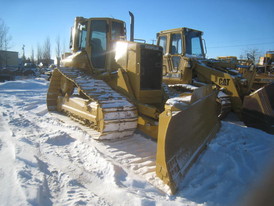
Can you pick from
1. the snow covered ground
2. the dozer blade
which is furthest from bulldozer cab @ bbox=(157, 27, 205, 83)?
the snow covered ground

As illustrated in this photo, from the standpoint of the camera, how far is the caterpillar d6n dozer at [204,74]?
19.7 ft

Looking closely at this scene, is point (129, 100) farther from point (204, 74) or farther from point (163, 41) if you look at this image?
point (163, 41)

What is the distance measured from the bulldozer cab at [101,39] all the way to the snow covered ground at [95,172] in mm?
1923

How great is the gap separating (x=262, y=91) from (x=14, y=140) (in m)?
5.96

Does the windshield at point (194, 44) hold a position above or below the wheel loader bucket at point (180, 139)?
above

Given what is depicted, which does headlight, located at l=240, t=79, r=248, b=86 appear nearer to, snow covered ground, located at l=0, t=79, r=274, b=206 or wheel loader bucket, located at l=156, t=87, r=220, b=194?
snow covered ground, located at l=0, t=79, r=274, b=206

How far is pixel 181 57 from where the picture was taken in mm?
8047

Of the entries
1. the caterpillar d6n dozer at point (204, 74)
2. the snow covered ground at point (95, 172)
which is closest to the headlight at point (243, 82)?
the caterpillar d6n dozer at point (204, 74)

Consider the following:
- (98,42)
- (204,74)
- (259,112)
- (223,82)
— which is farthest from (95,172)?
(204,74)

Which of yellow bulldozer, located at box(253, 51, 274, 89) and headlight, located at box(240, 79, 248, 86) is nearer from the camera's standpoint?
headlight, located at box(240, 79, 248, 86)

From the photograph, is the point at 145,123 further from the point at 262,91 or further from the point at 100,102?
the point at 262,91

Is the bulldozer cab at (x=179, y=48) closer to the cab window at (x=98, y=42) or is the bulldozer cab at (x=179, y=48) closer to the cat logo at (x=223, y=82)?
the cat logo at (x=223, y=82)

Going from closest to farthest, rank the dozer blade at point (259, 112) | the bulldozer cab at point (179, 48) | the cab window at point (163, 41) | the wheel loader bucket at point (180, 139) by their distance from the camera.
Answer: the wheel loader bucket at point (180, 139)
the dozer blade at point (259, 112)
the bulldozer cab at point (179, 48)
the cab window at point (163, 41)

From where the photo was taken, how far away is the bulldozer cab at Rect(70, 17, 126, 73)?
216 inches
